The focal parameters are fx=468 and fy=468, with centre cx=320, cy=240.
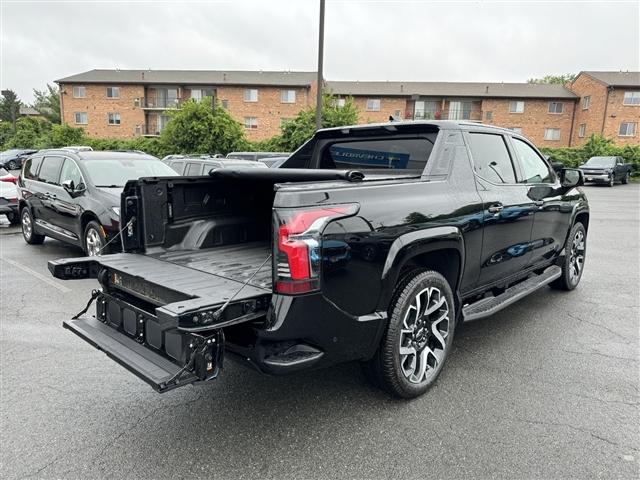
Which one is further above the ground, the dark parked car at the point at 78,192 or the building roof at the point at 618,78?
the building roof at the point at 618,78

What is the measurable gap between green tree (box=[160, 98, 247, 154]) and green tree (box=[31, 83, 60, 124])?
52.5m

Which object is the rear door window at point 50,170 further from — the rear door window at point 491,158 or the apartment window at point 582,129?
the apartment window at point 582,129

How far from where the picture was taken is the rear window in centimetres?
399

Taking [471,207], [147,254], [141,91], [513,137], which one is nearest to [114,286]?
[147,254]

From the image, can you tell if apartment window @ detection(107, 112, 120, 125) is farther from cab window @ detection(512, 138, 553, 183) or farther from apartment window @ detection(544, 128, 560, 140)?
cab window @ detection(512, 138, 553, 183)

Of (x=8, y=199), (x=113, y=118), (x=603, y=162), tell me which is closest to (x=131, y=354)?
(x=8, y=199)

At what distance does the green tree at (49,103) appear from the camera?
235 ft

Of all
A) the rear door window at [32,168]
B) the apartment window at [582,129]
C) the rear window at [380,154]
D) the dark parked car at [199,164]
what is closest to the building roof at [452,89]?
the apartment window at [582,129]

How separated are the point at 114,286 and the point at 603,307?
5132 millimetres

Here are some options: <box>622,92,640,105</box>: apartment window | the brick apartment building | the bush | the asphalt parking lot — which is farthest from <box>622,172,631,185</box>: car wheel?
the asphalt parking lot

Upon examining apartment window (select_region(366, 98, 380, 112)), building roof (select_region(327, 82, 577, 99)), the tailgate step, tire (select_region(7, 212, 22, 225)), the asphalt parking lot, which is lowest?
tire (select_region(7, 212, 22, 225))

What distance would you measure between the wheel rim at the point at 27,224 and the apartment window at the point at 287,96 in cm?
3796

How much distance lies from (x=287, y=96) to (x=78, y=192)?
131 feet

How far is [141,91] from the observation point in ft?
158
